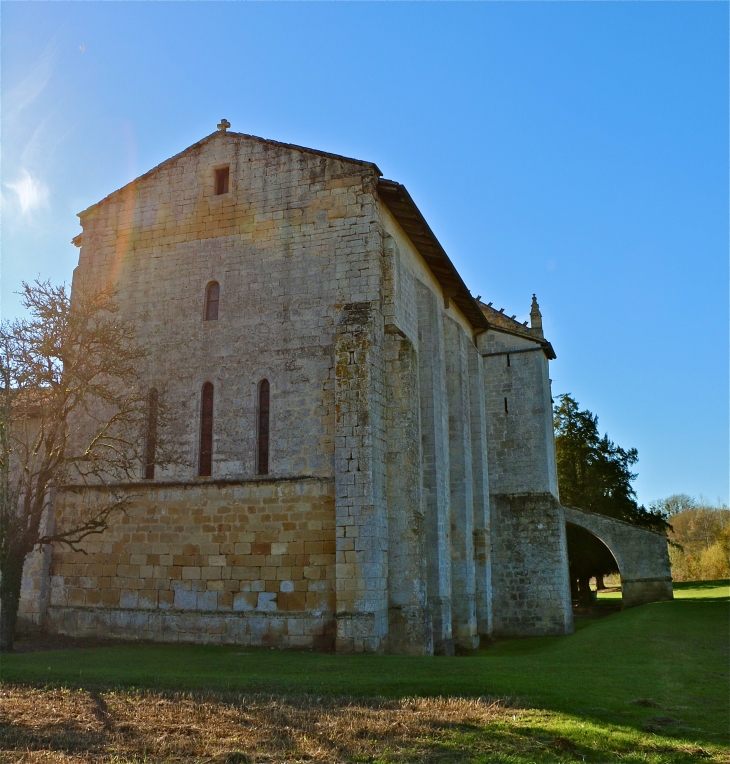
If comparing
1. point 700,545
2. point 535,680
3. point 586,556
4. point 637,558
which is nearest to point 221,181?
point 535,680

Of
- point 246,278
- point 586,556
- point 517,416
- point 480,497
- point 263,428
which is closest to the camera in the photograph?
point 263,428

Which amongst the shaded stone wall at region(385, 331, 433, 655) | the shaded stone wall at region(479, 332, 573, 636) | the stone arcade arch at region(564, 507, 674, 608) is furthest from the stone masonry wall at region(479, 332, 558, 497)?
the shaded stone wall at region(385, 331, 433, 655)

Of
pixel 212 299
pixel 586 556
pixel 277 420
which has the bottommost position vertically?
pixel 586 556

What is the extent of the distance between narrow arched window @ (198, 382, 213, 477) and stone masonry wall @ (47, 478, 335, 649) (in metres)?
0.55

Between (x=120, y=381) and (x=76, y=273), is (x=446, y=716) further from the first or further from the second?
(x=76, y=273)

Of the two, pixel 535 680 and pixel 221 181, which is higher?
pixel 221 181

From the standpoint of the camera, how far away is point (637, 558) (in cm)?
2397

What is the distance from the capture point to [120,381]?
1645 cm

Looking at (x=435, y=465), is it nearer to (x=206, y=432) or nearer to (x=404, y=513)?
(x=404, y=513)

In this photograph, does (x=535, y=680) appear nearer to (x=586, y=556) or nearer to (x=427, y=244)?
(x=427, y=244)

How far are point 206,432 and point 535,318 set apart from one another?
15439mm

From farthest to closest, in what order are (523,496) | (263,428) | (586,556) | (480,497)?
1. (586,556)
2. (523,496)
3. (480,497)
4. (263,428)

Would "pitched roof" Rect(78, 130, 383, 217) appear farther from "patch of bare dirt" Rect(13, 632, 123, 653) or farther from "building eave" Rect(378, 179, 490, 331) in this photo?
"patch of bare dirt" Rect(13, 632, 123, 653)

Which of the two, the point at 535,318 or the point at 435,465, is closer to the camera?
the point at 435,465
